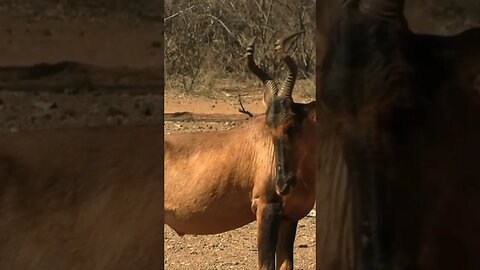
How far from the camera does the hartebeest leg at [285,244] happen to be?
6.30m

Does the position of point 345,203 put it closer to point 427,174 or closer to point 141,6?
point 427,174

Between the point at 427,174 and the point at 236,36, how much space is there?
15.4 metres

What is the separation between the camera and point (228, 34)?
16938 millimetres

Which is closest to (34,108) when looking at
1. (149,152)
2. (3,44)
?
(3,44)

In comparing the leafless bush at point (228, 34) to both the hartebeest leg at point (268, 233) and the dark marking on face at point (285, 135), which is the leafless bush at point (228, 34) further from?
the dark marking on face at point (285, 135)

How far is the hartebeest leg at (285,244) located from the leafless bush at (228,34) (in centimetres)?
944

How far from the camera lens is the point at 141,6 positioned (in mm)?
2055

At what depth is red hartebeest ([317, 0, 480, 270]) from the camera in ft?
5.19

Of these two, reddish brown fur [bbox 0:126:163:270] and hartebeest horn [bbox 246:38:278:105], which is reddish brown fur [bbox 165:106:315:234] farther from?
reddish brown fur [bbox 0:126:163:270]

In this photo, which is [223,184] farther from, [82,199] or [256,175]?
[82,199]

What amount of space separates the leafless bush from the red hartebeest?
14.0 m

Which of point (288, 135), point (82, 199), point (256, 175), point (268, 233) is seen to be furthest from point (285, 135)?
point (82, 199)

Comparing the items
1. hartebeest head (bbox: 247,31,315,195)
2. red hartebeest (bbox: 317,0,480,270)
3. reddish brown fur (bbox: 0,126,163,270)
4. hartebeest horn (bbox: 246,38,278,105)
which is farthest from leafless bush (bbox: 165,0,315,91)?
red hartebeest (bbox: 317,0,480,270)

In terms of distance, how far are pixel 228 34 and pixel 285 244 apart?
1088 cm
